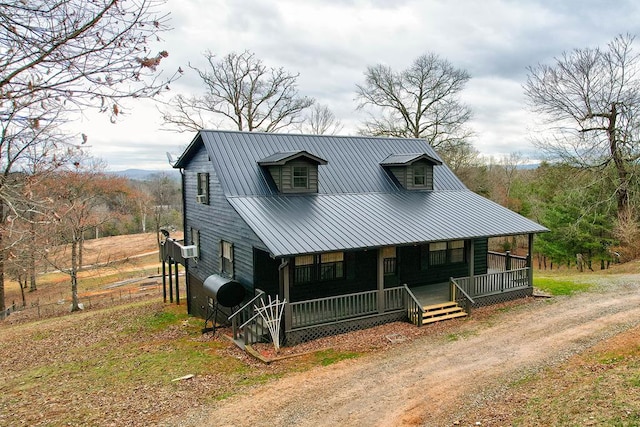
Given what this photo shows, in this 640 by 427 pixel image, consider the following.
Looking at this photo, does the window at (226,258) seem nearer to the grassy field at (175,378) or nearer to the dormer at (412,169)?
the grassy field at (175,378)

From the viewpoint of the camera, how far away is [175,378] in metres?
10.8

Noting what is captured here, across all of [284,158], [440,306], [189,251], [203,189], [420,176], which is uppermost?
[284,158]

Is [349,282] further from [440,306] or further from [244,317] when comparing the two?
[244,317]

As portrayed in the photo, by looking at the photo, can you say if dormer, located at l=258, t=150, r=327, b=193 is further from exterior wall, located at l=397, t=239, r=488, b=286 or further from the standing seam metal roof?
exterior wall, located at l=397, t=239, r=488, b=286

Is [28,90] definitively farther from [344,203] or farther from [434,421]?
[344,203]

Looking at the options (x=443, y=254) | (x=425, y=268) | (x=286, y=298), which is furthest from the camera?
(x=443, y=254)

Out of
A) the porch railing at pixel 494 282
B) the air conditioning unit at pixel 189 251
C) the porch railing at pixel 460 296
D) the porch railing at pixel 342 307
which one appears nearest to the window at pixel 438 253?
the porch railing at pixel 494 282

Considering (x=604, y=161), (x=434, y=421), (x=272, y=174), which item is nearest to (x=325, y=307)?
(x=272, y=174)

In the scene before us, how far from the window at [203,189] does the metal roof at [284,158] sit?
2.59 metres

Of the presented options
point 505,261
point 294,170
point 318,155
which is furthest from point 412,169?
point 505,261

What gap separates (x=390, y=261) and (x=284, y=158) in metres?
5.61

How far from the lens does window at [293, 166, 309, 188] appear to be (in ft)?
53.4

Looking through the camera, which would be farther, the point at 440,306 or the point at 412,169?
the point at 412,169

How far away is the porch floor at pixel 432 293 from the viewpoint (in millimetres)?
15596
